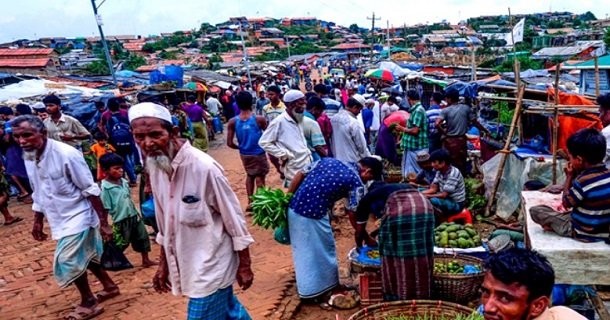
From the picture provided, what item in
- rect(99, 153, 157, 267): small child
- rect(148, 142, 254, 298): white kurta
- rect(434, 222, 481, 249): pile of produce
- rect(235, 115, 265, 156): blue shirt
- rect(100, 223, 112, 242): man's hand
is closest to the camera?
rect(148, 142, 254, 298): white kurta

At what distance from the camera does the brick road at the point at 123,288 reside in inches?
166

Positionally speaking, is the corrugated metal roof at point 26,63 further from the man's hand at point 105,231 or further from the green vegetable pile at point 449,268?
the green vegetable pile at point 449,268

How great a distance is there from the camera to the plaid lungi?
2.69 metres

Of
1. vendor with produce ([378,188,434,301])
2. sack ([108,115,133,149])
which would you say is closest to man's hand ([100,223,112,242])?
vendor with produce ([378,188,434,301])

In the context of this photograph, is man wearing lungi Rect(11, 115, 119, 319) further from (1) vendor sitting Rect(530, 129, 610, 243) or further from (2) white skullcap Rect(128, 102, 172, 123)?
(1) vendor sitting Rect(530, 129, 610, 243)

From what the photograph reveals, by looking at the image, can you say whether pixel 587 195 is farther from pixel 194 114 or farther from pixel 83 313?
pixel 194 114

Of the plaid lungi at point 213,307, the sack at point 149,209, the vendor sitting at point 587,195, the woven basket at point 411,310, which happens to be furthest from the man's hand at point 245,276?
the sack at point 149,209

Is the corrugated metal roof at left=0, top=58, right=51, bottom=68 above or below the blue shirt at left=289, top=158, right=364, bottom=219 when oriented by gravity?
above

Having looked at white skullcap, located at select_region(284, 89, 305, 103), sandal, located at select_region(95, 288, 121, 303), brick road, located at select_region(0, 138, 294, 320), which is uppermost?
white skullcap, located at select_region(284, 89, 305, 103)

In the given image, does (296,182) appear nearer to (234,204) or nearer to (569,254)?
(234,204)

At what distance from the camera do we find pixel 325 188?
147 inches

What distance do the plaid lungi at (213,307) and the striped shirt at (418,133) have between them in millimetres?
4416

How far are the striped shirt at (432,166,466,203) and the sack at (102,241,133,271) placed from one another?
366 cm

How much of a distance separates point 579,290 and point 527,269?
7.08 ft
